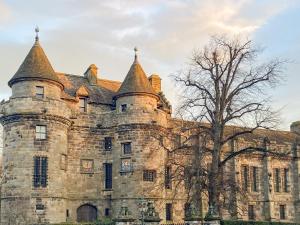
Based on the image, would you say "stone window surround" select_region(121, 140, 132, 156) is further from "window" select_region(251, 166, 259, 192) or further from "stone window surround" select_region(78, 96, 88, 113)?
"window" select_region(251, 166, 259, 192)

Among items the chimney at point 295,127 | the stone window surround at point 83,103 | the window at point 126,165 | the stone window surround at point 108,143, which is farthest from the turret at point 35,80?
the chimney at point 295,127

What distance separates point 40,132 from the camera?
131 ft

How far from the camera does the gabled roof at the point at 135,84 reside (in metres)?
43.5

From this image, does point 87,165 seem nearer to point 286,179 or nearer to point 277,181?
point 277,181

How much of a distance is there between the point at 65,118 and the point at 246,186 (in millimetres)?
20940

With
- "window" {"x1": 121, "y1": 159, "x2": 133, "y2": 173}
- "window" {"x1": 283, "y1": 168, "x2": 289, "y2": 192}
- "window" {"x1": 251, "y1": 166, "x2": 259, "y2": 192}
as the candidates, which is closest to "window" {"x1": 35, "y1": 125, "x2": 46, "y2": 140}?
"window" {"x1": 121, "y1": 159, "x2": 133, "y2": 173}

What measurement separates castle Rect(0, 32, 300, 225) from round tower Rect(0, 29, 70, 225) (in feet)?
0.25

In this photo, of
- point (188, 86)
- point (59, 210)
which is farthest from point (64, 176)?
point (188, 86)

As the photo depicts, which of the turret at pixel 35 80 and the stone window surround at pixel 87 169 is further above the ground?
the turret at pixel 35 80

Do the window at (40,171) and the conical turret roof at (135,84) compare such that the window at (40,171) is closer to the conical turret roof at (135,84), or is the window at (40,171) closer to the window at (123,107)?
the window at (123,107)

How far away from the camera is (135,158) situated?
4194cm

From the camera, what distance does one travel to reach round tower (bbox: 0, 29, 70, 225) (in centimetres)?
3844

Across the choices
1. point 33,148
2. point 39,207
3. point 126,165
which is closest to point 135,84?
point 126,165

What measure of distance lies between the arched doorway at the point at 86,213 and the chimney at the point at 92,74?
41.0ft
